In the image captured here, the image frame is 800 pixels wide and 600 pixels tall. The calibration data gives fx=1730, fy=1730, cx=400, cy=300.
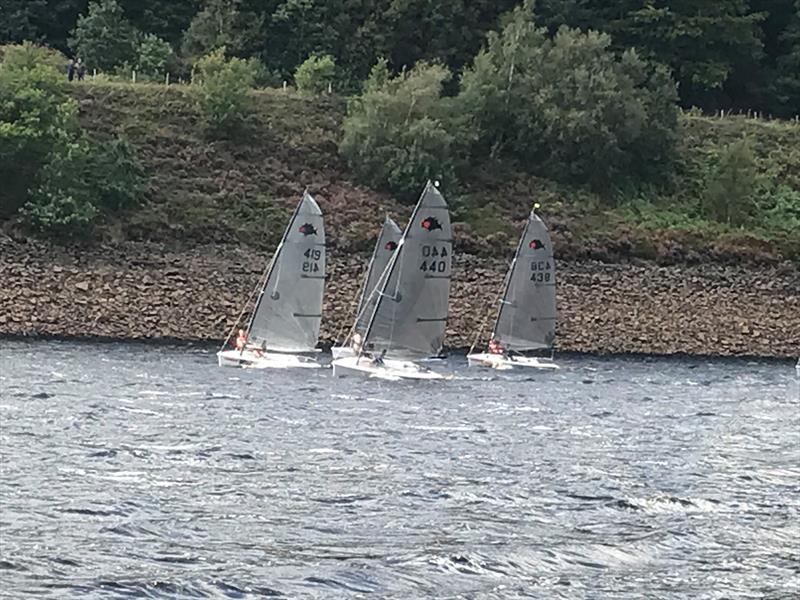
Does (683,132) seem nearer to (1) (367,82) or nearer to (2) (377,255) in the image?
(1) (367,82)

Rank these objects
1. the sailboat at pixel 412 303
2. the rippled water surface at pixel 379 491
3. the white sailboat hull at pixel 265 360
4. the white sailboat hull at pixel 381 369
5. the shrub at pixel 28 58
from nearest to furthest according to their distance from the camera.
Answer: the rippled water surface at pixel 379 491 → the sailboat at pixel 412 303 → the white sailboat hull at pixel 381 369 → the white sailboat hull at pixel 265 360 → the shrub at pixel 28 58

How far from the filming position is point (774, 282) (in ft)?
219

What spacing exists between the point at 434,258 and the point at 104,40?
4381 cm

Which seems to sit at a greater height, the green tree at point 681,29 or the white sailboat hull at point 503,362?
the green tree at point 681,29

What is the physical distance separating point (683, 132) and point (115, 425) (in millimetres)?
53474

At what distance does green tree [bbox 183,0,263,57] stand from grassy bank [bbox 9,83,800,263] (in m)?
8.53

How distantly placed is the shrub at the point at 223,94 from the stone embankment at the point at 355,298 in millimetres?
10752

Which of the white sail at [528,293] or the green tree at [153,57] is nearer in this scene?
the white sail at [528,293]

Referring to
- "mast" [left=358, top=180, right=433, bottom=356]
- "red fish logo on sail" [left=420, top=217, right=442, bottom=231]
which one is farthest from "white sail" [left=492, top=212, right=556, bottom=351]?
"red fish logo on sail" [left=420, top=217, right=442, bottom=231]

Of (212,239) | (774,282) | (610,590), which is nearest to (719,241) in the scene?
(774,282)

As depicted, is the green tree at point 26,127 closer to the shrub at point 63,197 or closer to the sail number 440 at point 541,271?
the shrub at point 63,197

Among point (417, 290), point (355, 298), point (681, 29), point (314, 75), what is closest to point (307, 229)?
point (417, 290)

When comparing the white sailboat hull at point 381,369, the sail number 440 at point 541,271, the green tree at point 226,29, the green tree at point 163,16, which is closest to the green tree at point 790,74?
the green tree at point 226,29

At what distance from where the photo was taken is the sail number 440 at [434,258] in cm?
4356
